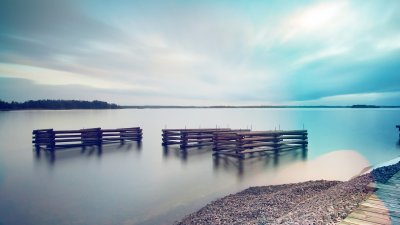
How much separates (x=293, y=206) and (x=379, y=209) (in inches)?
114

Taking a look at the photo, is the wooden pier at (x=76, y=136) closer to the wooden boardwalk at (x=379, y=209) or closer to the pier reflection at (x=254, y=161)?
the pier reflection at (x=254, y=161)

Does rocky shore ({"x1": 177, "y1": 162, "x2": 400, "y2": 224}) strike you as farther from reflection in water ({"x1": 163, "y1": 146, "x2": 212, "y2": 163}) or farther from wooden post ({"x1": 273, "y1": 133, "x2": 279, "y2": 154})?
wooden post ({"x1": 273, "y1": 133, "x2": 279, "y2": 154})

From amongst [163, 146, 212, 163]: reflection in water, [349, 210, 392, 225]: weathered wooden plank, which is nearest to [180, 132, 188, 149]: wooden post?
[163, 146, 212, 163]: reflection in water

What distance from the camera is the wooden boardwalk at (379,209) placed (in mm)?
5320

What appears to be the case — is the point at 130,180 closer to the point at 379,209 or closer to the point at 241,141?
the point at 241,141

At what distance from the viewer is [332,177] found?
52.1 feet

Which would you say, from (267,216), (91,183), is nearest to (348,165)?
(267,216)

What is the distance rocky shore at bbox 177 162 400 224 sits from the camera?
20.1 feet

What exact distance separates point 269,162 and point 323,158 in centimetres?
619

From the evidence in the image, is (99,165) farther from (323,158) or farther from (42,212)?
(323,158)

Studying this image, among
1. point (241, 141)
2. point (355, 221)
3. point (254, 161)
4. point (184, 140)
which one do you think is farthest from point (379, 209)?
point (184, 140)

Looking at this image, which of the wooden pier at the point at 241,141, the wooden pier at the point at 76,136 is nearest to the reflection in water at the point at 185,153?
the wooden pier at the point at 241,141

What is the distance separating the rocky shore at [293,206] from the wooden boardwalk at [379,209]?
0.20 metres

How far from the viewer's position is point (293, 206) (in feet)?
27.7
